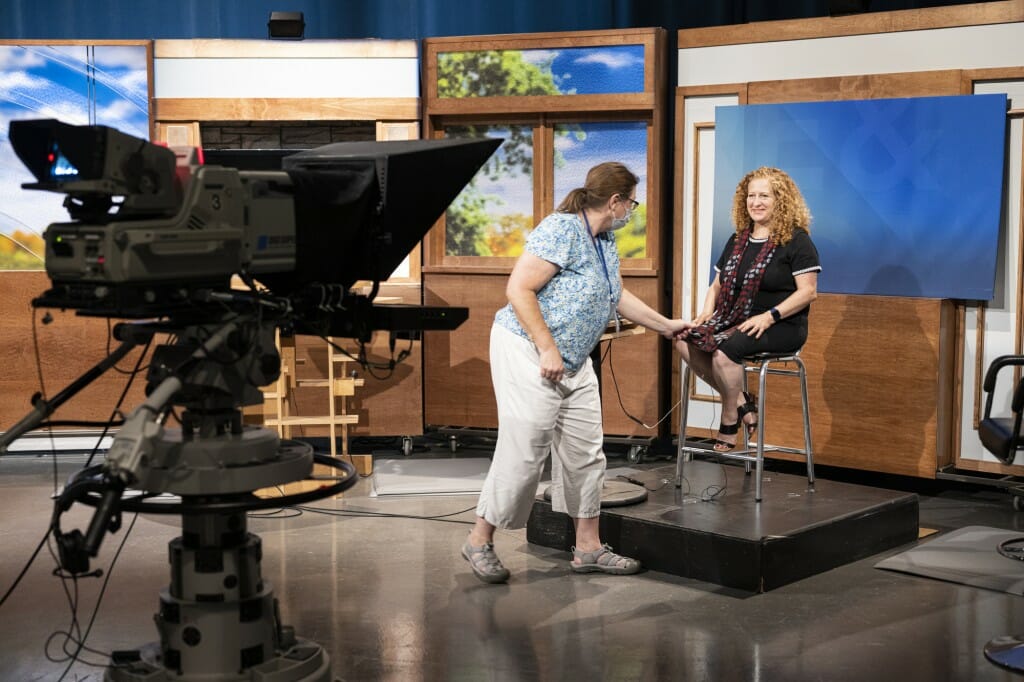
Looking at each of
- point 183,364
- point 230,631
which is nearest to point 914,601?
point 230,631

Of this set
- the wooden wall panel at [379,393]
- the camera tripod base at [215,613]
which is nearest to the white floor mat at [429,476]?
the wooden wall panel at [379,393]

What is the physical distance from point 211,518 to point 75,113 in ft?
15.2

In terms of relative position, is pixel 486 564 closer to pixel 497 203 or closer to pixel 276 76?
pixel 497 203

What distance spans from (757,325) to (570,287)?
1.03 meters

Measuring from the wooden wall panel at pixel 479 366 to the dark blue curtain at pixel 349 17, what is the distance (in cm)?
167

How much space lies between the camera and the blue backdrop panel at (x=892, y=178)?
5332 millimetres

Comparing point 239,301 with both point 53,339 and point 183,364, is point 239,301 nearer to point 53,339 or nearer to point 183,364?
point 183,364

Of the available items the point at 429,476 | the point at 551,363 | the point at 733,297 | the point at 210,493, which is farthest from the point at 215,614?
the point at 429,476

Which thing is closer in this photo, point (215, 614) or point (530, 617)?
point (215, 614)

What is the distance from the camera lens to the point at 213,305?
230 cm

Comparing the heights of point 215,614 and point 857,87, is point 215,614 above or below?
below

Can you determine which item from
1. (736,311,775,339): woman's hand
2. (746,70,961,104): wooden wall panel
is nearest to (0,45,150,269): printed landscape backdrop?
(746,70,961,104): wooden wall panel

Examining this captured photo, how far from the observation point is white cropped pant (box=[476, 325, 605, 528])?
13.1 feet

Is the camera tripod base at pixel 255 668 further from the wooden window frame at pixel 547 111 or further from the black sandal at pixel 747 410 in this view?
the wooden window frame at pixel 547 111
